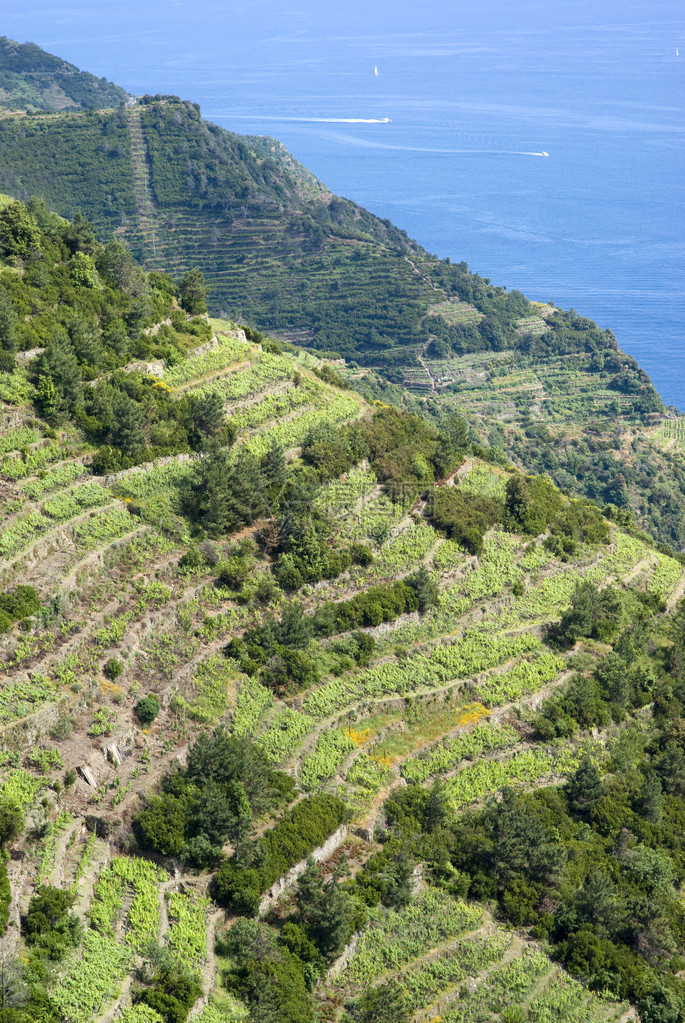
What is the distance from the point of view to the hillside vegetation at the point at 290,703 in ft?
116

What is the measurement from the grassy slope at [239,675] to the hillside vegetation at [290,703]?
0.14 m

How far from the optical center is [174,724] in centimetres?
4159

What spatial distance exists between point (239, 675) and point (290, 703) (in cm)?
268

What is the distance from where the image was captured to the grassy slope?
37188mm

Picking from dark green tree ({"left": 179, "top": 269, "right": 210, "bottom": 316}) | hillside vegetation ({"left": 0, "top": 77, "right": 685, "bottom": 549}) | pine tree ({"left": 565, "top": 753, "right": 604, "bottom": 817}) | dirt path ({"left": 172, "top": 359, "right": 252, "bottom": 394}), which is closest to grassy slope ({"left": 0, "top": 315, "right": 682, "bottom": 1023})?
dirt path ({"left": 172, "top": 359, "right": 252, "bottom": 394})

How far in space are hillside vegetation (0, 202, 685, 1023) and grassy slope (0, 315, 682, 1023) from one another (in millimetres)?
142

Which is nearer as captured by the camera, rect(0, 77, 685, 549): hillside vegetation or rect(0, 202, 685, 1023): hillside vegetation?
rect(0, 202, 685, 1023): hillside vegetation

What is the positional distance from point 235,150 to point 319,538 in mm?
143979

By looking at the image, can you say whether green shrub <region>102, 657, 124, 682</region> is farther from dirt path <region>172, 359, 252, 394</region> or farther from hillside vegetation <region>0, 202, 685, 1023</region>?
dirt path <region>172, 359, 252, 394</region>

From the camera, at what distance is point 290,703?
46.2 metres

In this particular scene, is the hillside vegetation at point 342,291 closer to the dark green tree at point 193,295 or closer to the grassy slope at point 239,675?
the dark green tree at point 193,295

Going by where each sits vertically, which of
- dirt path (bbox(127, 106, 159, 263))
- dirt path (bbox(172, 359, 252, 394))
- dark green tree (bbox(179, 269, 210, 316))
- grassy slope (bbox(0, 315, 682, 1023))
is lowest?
grassy slope (bbox(0, 315, 682, 1023))

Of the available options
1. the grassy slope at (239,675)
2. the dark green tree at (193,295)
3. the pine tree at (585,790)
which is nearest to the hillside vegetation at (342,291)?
the dark green tree at (193,295)

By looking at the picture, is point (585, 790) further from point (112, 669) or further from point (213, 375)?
point (213, 375)
